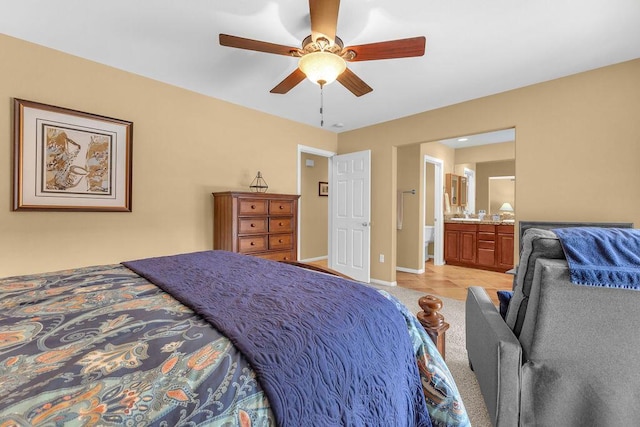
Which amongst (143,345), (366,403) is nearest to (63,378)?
(143,345)

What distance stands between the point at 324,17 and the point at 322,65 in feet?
0.93

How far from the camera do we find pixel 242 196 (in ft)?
10.1

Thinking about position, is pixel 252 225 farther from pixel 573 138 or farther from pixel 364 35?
pixel 573 138

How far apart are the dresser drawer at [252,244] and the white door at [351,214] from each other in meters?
1.72

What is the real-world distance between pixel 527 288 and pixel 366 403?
3.45 ft

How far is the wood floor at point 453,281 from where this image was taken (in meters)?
3.98

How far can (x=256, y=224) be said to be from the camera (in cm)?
318

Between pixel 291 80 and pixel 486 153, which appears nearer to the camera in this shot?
pixel 291 80

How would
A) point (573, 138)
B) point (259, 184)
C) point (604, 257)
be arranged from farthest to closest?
point (259, 184) → point (573, 138) → point (604, 257)

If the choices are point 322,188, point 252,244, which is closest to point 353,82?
point 252,244

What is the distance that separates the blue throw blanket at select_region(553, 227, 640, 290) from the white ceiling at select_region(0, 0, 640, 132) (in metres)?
1.59

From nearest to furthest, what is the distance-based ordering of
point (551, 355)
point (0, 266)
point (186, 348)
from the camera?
point (186, 348)
point (551, 355)
point (0, 266)

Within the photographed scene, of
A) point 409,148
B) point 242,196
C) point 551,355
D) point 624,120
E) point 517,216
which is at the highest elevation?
point 409,148

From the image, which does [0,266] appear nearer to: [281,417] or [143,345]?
[143,345]
